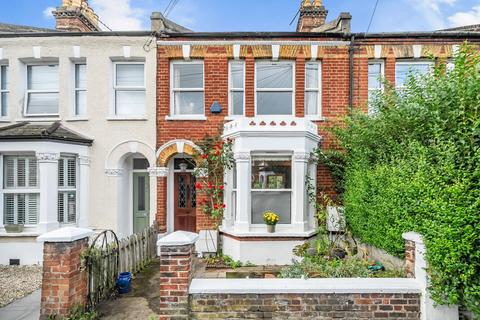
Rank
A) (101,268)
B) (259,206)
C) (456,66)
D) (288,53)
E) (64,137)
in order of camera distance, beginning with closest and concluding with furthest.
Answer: (456,66) → (101,268) → (259,206) → (64,137) → (288,53)

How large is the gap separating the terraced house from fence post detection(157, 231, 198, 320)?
16.8 ft

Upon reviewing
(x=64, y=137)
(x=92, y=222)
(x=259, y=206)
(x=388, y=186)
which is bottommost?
(x=92, y=222)

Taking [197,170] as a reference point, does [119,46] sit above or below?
above

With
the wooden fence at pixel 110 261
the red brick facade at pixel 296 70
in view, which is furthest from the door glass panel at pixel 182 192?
the wooden fence at pixel 110 261

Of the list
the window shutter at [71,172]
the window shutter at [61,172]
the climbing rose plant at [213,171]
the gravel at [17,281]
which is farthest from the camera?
the window shutter at [71,172]

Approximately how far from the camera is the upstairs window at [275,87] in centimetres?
982

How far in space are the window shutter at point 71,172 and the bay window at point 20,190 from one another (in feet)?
2.74

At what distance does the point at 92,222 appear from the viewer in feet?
31.6

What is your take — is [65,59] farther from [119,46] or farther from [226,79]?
[226,79]

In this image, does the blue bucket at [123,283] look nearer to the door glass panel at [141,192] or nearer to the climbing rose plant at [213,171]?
the climbing rose plant at [213,171]

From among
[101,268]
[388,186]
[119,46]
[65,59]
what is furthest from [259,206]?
[65,59]

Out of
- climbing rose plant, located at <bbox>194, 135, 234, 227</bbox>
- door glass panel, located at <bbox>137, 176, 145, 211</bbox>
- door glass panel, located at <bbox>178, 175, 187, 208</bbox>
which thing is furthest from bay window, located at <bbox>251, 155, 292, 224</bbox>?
door glass panel, located at <bbox>137, 176, 145, 211</bbox>

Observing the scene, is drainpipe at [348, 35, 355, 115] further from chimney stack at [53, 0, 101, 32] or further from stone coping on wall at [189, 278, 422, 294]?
chimney stack at [53, 0, 101, 32]

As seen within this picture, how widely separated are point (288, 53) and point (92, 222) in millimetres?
7973
